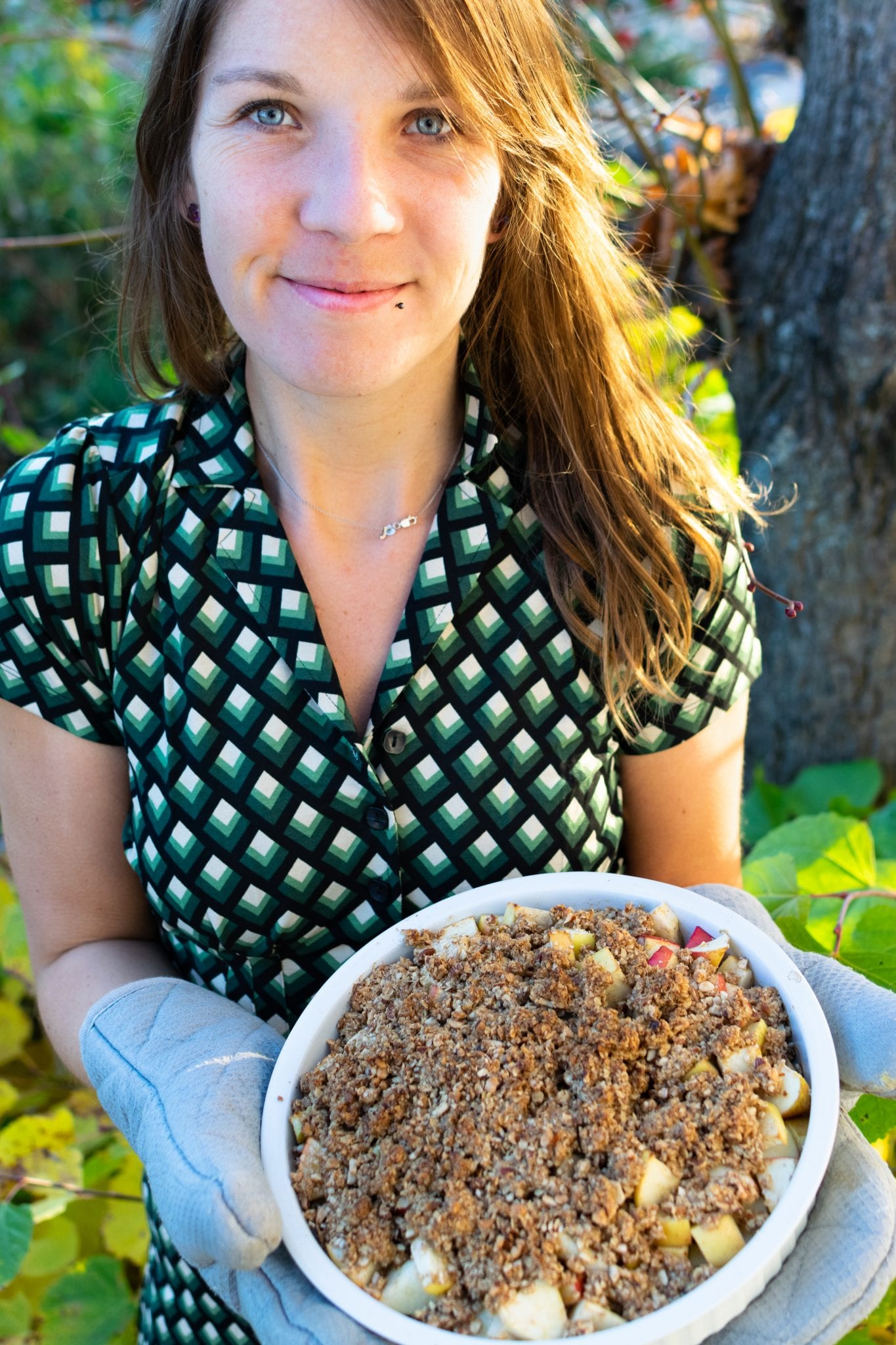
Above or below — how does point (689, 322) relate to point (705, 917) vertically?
above

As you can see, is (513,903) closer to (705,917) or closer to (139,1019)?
(705,917)

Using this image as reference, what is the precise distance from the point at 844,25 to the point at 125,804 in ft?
4.72

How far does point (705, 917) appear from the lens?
97cm

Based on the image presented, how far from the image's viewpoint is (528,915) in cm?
99

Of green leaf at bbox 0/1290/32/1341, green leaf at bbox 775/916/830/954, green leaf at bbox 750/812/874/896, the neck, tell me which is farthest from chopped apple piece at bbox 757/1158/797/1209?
green leaf at bbox 0/1290/32/1341

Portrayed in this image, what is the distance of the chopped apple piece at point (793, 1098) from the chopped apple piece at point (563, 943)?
0.19m

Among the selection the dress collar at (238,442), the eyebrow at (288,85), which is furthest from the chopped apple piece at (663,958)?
the eyebrow at (288,85)

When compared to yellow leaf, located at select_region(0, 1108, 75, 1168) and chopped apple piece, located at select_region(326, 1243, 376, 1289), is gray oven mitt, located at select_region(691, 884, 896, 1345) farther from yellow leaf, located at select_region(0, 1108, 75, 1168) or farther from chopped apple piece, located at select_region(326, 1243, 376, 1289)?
yellow leaf, located at select_region(0, 1108, 75, 1168)

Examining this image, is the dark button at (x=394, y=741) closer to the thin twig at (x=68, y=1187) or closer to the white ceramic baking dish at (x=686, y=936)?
the white ceramic baking dish at (x=686, y=936)

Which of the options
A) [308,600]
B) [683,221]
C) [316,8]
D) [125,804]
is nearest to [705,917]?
[308,600]

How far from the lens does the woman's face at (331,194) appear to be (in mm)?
944

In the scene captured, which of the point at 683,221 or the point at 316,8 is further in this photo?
the point at 683,221

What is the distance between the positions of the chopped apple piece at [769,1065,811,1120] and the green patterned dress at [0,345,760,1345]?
1.31 feet

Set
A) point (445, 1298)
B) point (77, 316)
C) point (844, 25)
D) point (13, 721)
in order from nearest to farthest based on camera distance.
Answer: point (445, 1298) → point (13, 721) → point (844, 25) → point (77, 316)
